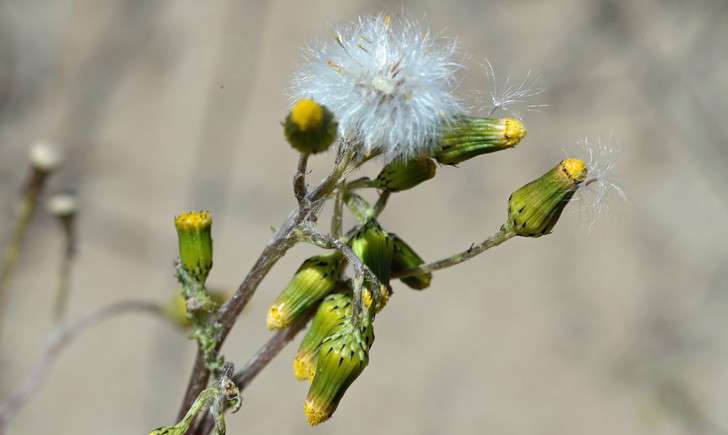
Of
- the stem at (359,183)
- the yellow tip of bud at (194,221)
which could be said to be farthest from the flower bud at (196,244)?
the stem at (359,183)

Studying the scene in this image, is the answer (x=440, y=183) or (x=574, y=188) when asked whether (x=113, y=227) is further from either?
(x=574, y=188)

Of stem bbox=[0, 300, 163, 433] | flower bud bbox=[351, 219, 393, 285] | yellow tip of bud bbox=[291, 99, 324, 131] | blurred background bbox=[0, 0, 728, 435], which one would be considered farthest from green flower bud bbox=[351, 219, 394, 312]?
blurred background bbox=[0, 0, 728, 435]

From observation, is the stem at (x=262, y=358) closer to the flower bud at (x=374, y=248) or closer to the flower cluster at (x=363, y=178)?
the flower cluster at (x=363, y=178)

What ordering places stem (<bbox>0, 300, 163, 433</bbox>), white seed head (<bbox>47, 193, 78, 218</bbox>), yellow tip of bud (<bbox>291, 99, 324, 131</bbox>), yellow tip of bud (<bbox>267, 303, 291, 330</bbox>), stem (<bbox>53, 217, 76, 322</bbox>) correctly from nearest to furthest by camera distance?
yellow tip of bud (<bbox>291, 99, 324, 131</bbox>)
yellow tip of bud (<bbox>267, 303, 291, 330</bbox>)
stem (<bbox>0, 300, 163, 433</bbox>)
stem (<bbox>53, 217, 76, 322</bbox>)
white seed head (<bbox>47, 193, 78, 218</bbox>)

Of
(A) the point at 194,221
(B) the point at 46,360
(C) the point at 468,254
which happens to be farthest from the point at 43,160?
(C) the point at 468,254

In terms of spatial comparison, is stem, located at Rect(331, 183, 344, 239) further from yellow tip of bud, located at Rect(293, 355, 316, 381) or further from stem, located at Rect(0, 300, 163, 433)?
stem, located at Rect(0, 300, 163, 433)
